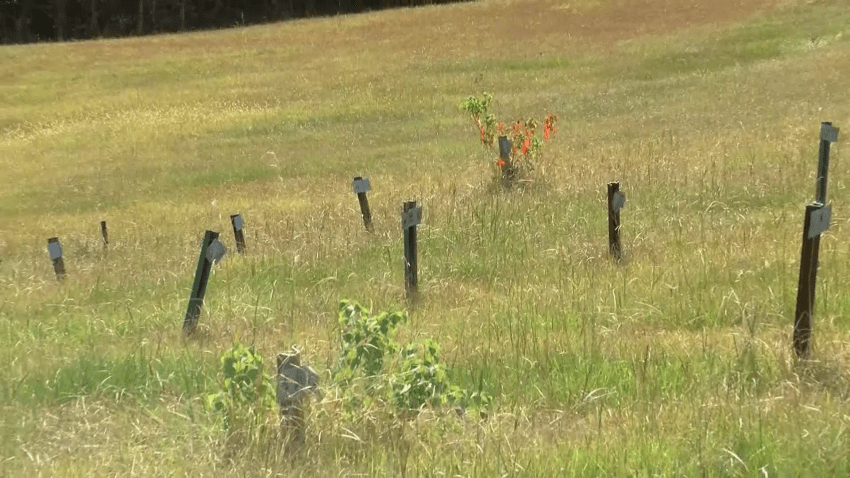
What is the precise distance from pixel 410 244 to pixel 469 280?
39.7 inches

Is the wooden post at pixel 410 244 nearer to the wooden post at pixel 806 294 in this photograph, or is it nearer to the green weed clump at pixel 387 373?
the green weed clump at pixel 387 373

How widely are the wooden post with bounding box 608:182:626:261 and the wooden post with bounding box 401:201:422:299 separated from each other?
1580mm

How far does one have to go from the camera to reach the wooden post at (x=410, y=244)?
7277 mm

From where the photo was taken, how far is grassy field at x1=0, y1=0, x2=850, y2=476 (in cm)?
434

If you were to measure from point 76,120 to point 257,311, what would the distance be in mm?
25624

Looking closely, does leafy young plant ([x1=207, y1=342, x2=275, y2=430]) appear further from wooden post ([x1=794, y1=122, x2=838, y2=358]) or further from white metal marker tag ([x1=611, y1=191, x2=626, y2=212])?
white metal marker tag ([x1=611, y1=191, x2=626, y2=212])

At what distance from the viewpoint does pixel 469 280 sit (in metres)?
8.36

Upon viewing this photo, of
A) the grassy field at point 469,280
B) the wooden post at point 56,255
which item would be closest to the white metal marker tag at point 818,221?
the grassy field at point 469,280

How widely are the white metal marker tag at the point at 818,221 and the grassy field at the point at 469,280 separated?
2.16 feet

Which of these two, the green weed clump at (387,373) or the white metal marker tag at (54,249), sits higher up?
the green weed clump at (387,373)

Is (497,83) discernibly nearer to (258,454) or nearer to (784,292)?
(784,292)

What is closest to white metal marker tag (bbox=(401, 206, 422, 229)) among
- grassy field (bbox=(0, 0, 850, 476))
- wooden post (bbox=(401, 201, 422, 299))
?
wooden post (bbox=(401, 201, 422, 299))

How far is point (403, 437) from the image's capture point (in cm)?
442

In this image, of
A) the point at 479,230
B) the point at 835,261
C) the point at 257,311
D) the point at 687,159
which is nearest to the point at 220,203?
the point at 687,159
